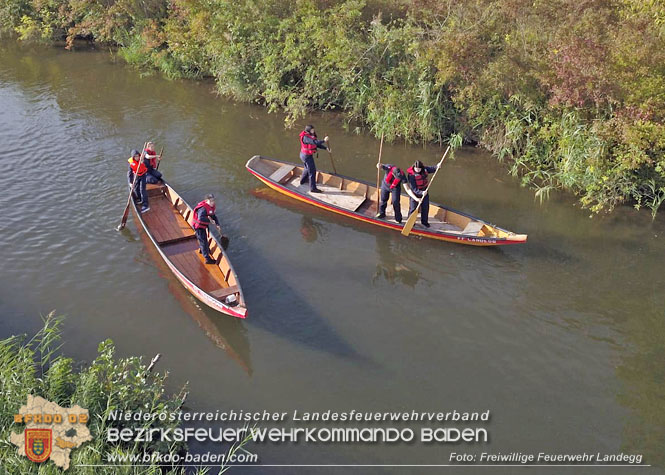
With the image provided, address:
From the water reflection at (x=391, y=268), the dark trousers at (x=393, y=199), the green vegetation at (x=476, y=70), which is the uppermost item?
the green vegetation at (x=476, y=70)

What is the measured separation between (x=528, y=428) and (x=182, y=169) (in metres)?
13.5

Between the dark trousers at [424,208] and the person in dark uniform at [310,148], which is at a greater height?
the person in dark uniform at [310,148]

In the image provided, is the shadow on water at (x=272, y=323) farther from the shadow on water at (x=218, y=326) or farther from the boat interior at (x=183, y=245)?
the boat interior at (x=183, y=245)

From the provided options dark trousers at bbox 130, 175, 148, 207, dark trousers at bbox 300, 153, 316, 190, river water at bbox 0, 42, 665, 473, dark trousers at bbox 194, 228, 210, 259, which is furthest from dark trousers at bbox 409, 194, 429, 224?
dark trousers at bbox 130, 175, 148, 207

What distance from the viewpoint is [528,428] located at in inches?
388

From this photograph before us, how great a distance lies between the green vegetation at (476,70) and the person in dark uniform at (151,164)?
729 cm

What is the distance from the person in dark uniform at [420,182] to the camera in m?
14.5

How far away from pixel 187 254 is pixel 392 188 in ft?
18.4

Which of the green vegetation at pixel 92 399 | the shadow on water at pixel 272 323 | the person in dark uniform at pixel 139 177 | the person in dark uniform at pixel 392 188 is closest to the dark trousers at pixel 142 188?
the person in dark uniform at pixel 139 177

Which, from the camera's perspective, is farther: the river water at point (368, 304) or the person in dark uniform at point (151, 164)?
the person in dark uniform at point (151, 164)

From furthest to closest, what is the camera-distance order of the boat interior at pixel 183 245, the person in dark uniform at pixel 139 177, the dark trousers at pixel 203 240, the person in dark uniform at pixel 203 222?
the person in dark uniform at pixel 139 177 < the dark trousers at pixel 203 240 < the person in dark uniform at pixel 203 222 < the boat interior at pixel 183 245

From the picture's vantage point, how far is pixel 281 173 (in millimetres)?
17641

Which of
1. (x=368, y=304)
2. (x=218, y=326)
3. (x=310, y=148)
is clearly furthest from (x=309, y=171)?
(x=218, y=326)

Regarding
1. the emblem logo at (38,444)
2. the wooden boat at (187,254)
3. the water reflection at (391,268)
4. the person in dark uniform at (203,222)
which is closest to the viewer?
the emblem logo at (38,444)
